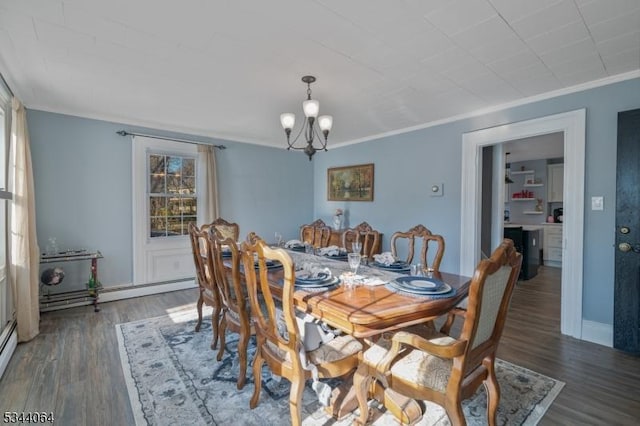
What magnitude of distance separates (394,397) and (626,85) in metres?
3.26

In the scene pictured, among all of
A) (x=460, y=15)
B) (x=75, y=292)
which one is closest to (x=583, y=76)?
(x=460, y=15)

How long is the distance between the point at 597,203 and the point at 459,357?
2592 millimetres

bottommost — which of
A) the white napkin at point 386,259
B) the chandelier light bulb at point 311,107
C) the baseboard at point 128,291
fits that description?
the baseboard at point 128,291

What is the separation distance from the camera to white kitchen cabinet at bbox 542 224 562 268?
6.48 meters

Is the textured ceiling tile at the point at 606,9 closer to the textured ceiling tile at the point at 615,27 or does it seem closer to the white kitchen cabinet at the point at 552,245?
the textured ceiling tile at the point at 615,27

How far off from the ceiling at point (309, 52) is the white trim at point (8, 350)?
228cm

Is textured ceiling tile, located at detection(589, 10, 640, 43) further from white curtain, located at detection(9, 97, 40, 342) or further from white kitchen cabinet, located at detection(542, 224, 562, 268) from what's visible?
white kitchen cabinet, located at detection(542, 224, 562, 268)

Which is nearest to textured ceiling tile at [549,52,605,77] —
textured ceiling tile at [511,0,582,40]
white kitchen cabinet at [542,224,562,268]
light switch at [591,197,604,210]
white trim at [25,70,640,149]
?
white trim at [25,70,640,149]

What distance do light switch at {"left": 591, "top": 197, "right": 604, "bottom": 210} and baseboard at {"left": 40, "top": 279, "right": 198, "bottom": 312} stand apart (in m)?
5.00

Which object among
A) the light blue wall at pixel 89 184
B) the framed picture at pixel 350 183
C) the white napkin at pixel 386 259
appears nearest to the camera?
the white napkin at pixel 386 259

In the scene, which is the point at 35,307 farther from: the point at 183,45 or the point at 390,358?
the point at 390,358

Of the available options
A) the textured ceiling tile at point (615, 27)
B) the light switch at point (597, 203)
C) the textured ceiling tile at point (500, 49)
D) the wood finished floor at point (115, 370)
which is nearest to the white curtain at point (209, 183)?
the wood finished floor at point (115, 370)

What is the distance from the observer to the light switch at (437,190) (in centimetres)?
408

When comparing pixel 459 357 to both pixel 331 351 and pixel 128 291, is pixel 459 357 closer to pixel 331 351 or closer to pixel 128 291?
pixel 331 351
